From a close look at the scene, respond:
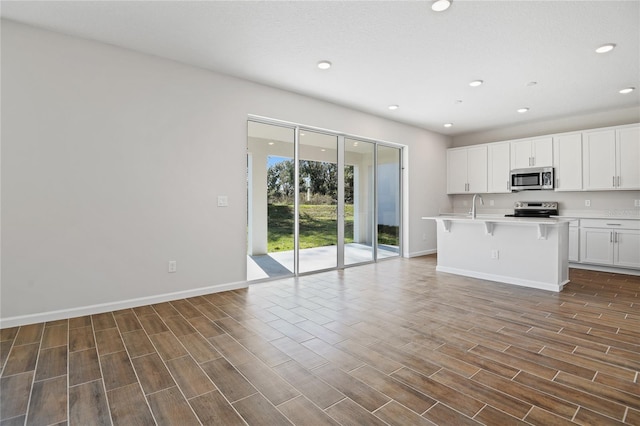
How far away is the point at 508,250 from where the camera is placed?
4.59 m

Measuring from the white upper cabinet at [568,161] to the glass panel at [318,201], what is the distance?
420 centimetres

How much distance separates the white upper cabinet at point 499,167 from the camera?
672 centimetres

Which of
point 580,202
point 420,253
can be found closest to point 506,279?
point 420,253

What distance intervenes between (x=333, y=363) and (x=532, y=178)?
235 inches

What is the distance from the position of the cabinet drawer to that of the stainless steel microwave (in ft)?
2.94

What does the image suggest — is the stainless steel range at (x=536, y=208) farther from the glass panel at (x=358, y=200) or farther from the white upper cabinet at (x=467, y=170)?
the glass panel at (x=358, y=200)

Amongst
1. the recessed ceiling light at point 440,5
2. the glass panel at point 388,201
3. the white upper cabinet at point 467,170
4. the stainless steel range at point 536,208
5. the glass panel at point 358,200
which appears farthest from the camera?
the white upper cabinet at point 467,170

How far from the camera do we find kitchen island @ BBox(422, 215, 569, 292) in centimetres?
420

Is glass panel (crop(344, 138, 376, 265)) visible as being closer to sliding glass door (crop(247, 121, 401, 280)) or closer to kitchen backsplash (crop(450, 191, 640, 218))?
sliding glass door (crop(247, 121, 401, 280))

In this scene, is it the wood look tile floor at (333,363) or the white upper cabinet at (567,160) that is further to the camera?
the white upper cabinet at (567,160)

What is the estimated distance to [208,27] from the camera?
120 inches

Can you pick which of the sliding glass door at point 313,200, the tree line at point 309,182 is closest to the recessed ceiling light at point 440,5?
the sliding glass door at point 313,200

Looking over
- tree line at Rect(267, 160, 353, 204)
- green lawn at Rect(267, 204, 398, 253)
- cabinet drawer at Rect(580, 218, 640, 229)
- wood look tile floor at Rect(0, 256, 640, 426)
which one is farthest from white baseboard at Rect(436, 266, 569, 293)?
tree line at Rect(267, 160, 353, 204)

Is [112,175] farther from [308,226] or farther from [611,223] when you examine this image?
[611,223]
